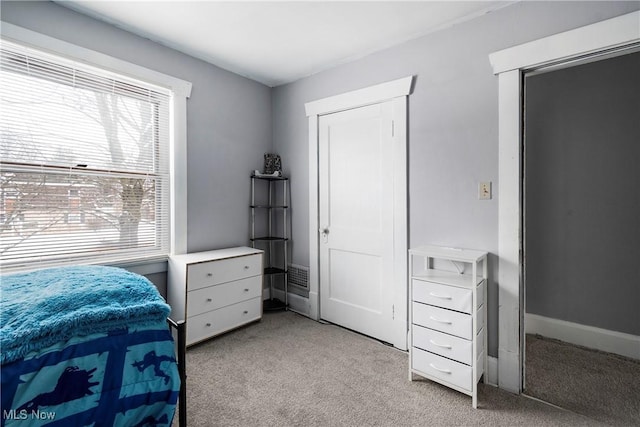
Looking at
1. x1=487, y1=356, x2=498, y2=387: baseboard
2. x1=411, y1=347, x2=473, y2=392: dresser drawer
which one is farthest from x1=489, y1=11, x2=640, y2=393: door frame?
x1=411, y1=347, x2=473, y2=392: dresser drawer

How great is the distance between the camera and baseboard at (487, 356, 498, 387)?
2.12m

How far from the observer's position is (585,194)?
2.61 meters

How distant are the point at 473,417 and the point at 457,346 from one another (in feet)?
1.21

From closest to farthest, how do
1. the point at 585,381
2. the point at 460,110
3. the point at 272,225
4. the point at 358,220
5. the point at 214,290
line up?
1. the point at 585,381
2. the point at 460,110
3. the point at 214,290
4. the point at 358,220
5. the point at 272,225

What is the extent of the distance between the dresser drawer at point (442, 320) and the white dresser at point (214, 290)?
61.4 inches

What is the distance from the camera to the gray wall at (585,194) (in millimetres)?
2434

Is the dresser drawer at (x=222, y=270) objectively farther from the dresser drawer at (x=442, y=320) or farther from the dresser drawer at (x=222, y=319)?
the dresser drawer at (x=442, y=320)

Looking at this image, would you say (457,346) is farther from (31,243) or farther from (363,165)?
(31,243)

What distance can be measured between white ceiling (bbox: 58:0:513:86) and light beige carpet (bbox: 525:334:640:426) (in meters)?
2.52

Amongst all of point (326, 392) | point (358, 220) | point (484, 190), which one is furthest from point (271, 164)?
point (326, 392)

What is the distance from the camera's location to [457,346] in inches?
77.2

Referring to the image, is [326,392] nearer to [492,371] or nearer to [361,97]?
[492,371]

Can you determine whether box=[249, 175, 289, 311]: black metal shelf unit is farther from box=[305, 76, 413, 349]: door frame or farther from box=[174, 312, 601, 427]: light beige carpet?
box=[305, 76, 413, 349]: door frame

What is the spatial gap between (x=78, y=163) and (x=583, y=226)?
3.97 m
